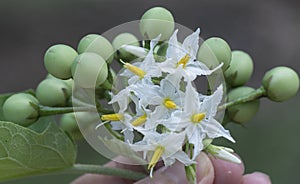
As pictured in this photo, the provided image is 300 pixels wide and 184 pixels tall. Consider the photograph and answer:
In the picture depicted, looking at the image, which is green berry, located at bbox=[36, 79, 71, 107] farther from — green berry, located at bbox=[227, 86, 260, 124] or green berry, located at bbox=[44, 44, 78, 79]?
green berry, located at bbox=[227, 86, 260, 124]

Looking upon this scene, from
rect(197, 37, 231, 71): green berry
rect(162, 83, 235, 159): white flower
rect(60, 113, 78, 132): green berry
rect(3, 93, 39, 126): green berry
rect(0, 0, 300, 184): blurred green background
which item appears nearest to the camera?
rect(162, 83, 235, 159): white flower

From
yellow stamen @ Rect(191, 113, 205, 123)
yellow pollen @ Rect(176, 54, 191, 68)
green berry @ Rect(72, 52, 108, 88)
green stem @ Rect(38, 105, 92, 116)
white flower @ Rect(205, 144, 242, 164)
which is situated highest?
yellow pollen @ Rect(176, 54, 191, 68)

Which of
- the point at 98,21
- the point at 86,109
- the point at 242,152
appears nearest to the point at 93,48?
the point at 86,109

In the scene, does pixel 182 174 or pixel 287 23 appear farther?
pixel 287 23

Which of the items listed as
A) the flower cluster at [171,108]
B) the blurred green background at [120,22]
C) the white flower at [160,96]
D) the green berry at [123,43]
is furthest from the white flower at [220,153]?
the blurred green background at [120,22]

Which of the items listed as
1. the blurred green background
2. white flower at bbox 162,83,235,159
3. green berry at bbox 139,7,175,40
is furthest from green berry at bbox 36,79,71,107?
the blurred green background

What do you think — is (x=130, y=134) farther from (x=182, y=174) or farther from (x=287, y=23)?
(x=287, y=23)
